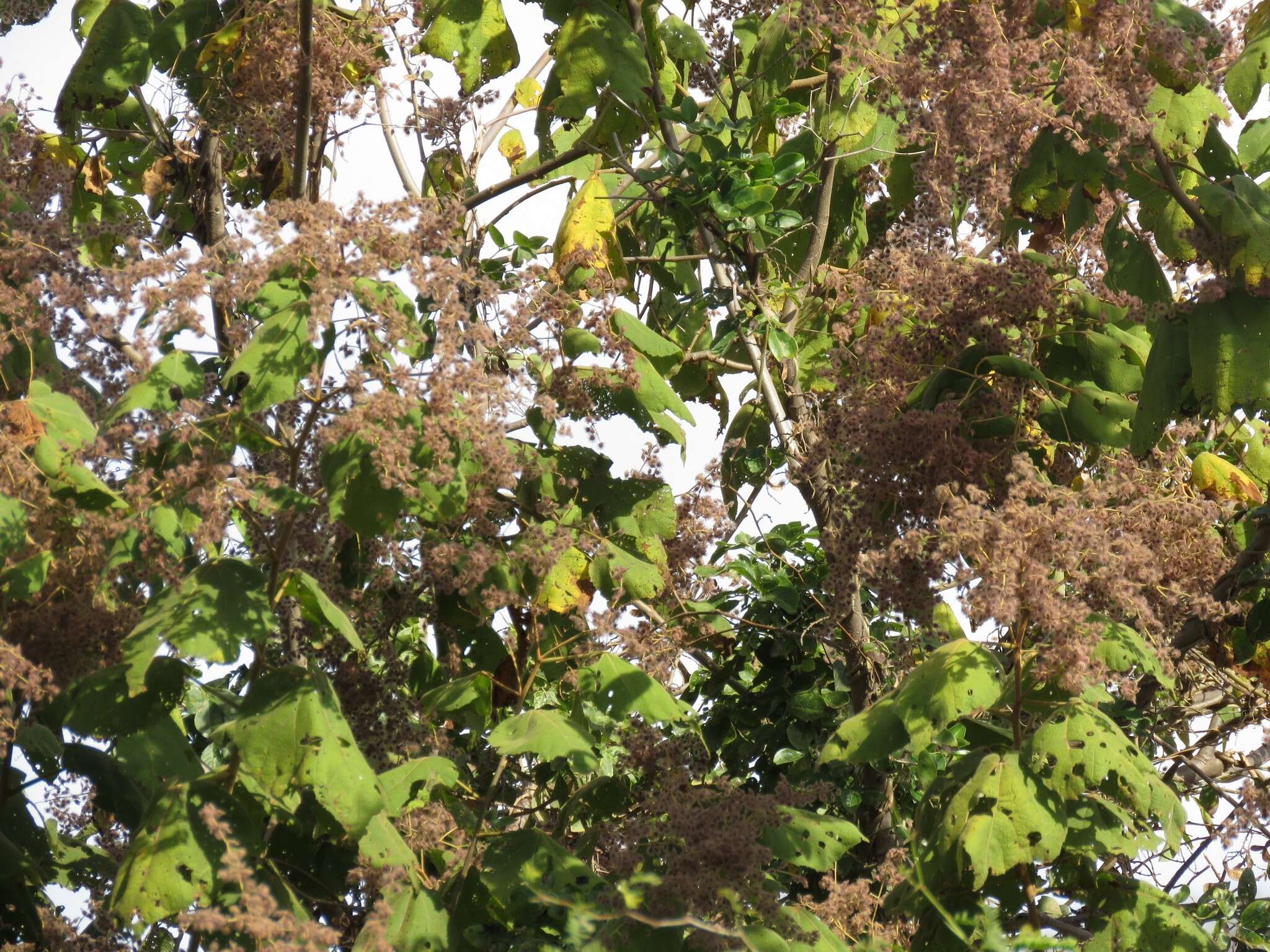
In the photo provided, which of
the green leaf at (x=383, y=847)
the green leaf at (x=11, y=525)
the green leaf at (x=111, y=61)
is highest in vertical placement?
the green leaf at (x=111, y=61)

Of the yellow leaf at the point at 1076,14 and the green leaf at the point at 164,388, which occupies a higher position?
the yellow leaf at the point at 1076,14

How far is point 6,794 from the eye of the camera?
3.96 meters

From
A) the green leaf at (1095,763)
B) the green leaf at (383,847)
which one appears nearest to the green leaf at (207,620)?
the green leaf at (383,847)

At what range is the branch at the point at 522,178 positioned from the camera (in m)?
4.84

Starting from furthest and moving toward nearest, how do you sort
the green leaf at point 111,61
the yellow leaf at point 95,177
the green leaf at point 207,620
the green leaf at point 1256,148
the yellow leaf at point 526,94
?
the yellow leaf at point 526,94, the yellow leaf at point 95,177, the green leaf at point 111,61, the green leaf at point 1256,148, the green leaf at point 207,620

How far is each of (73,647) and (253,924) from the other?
1.24 m

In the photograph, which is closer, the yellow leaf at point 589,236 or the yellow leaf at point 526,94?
the yellow leaf at point 589,236

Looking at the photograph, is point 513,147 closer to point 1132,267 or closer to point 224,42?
point 224,42

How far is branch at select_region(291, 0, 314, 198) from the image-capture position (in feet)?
13.3

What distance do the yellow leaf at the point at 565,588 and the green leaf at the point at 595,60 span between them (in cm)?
139

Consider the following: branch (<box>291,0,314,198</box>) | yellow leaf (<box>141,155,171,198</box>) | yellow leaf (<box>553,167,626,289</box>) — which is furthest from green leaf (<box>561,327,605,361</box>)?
yellow leaf (<box>141,155,171,198</box>)

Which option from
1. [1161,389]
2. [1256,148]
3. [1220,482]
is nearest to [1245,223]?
[1161,389]

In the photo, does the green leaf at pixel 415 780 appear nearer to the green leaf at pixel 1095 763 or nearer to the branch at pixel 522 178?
the green leaf at pixel 1095 763

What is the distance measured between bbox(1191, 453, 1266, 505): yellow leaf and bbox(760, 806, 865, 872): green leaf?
1.66m
